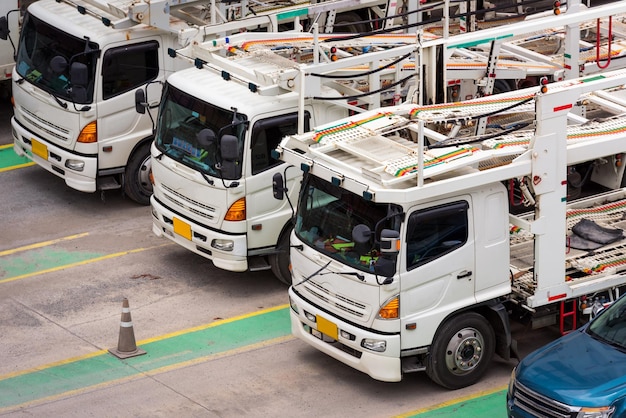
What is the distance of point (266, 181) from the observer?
15.6m

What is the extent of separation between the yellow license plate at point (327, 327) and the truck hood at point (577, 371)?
1.96m

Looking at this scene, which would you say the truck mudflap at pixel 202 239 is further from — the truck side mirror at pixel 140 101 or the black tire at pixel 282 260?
the truck side mirror at pixel 140 101

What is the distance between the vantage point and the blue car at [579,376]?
38.7 feet

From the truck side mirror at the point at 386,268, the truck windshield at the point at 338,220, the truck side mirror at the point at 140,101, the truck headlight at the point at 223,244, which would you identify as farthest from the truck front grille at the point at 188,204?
the truck side mirror at the point at 386,268

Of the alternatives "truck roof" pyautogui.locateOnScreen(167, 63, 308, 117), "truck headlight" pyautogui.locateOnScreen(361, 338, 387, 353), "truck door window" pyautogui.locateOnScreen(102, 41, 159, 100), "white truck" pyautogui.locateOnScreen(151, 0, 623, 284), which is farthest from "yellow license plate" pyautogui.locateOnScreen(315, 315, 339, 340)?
"truck door window" pyautogui.locateOnScreen(102, 41, 159, 100)

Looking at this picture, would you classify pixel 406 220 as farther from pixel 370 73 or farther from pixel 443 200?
pixel 370 73

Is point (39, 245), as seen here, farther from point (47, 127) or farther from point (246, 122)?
point (246, 122)

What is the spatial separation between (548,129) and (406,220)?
1.67m

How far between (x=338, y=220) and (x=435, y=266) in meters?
1.07

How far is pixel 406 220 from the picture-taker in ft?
42.3

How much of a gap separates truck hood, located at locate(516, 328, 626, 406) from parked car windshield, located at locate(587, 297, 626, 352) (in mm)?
87

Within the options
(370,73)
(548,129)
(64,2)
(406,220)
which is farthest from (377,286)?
(64,2)

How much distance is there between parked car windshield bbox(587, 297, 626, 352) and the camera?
1270 centimetres

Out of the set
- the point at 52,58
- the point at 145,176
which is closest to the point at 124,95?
the point at 52,58
